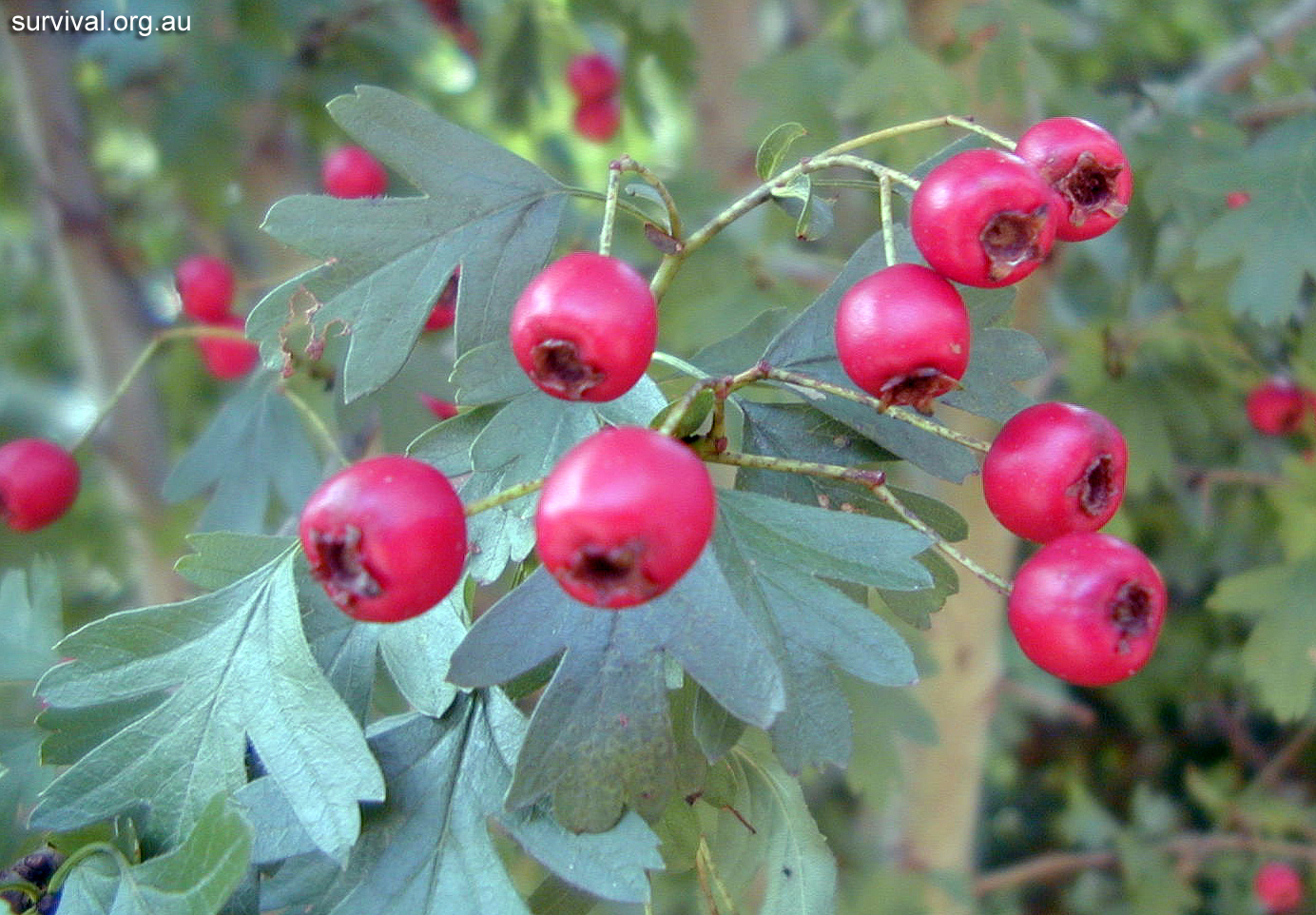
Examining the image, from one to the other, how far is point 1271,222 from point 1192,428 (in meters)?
0.56

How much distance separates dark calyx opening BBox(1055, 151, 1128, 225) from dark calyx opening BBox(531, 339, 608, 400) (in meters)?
0.39

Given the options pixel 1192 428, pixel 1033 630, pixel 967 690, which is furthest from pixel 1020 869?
pixel 1033 630

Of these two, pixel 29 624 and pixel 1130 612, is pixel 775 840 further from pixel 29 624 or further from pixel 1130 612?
pixel 29 624

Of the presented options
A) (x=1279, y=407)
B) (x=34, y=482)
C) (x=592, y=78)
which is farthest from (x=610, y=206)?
(x=592, y=78)

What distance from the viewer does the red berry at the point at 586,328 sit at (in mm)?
718

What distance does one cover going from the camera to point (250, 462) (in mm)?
1452

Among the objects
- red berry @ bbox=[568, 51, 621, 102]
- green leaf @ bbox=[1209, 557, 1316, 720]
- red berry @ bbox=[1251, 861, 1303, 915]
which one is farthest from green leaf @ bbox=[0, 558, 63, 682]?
red berry @ bbox=[1251, 861, 1303, 915]

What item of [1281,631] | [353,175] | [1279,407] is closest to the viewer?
[1281,631]

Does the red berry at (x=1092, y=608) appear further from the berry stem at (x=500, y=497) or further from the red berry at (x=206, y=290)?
the red berry at (x=206, y=290)

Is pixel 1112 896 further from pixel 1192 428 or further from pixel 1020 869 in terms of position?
pixel 1192 428

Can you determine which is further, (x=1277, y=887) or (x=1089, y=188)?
(x=1277, y=887)

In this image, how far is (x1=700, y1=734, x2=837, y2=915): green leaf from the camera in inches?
39.0

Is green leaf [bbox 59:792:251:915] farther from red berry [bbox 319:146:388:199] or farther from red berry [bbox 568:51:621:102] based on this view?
red berry [bbox 568:51:621:102]

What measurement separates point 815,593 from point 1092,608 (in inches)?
7.9
